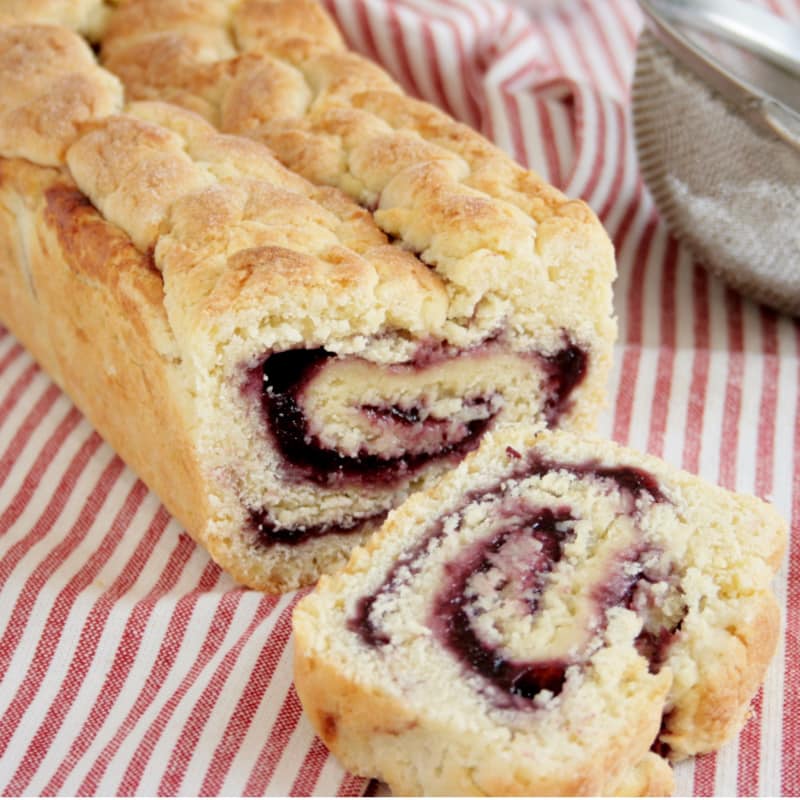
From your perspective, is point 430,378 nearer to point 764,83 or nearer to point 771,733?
point 771,733

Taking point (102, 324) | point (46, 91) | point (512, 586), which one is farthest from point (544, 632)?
point (46, 91)

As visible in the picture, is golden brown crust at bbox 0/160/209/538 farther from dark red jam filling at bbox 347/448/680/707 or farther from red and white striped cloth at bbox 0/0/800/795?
dark red jam filling at bbox 347/448/680/707

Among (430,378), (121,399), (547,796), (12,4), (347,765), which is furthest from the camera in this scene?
(12,4)

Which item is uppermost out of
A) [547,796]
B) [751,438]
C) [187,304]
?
[187,304]

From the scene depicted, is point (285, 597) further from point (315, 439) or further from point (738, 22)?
point (738, 22)

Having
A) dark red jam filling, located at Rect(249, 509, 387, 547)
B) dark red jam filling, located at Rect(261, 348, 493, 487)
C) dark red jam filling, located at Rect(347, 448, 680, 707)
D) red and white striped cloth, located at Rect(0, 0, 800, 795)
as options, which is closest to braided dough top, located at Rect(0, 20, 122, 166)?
red and white striped cloth, located at Rect(0, 0, 800, 795)

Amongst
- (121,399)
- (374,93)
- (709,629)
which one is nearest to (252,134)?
(374,93)
